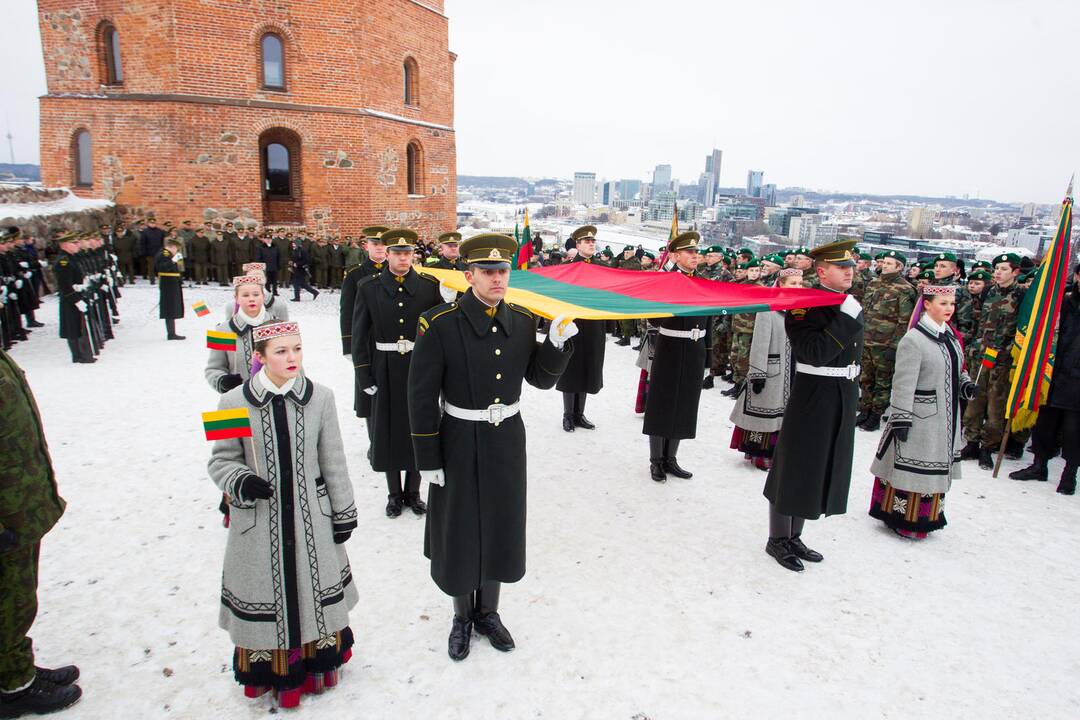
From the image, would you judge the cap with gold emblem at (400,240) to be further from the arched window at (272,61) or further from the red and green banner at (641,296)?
the arched window at (272,61)

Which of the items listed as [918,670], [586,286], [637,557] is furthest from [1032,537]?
[586,286]

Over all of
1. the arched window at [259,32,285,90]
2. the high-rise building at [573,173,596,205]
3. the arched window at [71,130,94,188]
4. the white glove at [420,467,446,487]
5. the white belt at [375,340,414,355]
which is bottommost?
the white glove at [420,467,446,487]

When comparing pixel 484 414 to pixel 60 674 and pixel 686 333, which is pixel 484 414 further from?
pixel 686 333

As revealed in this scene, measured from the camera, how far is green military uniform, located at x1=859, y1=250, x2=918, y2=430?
7.66m

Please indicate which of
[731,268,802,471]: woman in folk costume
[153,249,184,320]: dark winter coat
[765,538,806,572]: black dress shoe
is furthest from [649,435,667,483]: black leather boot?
[153,249,184,320]: dark winter coat

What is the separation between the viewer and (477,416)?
130 inches

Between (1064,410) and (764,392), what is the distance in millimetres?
2990

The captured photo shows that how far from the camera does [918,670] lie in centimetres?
348

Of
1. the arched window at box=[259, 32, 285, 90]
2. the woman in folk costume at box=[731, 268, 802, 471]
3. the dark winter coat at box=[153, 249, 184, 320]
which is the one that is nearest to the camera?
the woman in folk costume at box=[731, 268, 802, 471]

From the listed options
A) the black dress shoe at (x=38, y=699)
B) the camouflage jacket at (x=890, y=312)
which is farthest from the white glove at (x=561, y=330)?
the camouflage jacket at (x=890, y=312)

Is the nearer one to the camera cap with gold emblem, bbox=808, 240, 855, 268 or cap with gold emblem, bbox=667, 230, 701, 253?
cap with gold emblem, bbox=808, 240, 855, 268

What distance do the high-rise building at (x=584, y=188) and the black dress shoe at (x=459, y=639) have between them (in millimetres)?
153593

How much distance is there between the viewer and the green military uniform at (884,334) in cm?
766

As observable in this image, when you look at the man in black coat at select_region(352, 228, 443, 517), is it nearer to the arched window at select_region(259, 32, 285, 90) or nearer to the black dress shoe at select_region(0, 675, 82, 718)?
the black dress shoe at select_region(0, 675, 82, 718)
